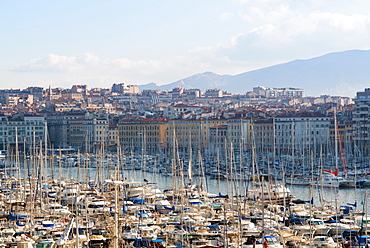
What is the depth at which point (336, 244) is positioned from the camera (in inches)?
636

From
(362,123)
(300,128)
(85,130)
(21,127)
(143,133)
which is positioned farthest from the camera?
(85,130)

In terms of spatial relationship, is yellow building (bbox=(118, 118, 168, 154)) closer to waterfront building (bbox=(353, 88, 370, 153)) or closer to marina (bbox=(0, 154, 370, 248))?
waterfront building (bbox=(353, 88, 370, 153))

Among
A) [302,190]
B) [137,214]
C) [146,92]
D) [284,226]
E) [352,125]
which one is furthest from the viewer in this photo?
[146,92]

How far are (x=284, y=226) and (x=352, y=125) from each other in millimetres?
37162

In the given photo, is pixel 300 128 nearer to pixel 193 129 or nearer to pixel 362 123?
pixel 362 123

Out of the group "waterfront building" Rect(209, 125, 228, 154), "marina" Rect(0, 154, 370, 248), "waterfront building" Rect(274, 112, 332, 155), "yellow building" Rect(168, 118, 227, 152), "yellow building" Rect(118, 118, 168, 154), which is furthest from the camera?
"yellow building" Rect(118, 118, 168, 154)

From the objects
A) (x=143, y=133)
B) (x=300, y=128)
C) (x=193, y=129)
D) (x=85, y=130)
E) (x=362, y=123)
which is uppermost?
(x=362, y=123)

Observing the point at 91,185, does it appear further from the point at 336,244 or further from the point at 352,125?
the point at 352,125

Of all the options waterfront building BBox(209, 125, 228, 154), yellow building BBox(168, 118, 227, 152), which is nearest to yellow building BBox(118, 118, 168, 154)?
yellow building BBox(168, 118, 227, 152)

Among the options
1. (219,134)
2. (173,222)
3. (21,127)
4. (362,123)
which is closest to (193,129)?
(219,134)

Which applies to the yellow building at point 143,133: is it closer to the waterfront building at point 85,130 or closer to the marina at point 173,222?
the waterfront building at point 85,130

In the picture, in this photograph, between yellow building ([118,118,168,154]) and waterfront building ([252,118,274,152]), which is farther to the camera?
yellow building ([118,118,168,154])

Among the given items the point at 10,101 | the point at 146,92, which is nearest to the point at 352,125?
the point at 10,101

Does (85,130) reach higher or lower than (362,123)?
lower
